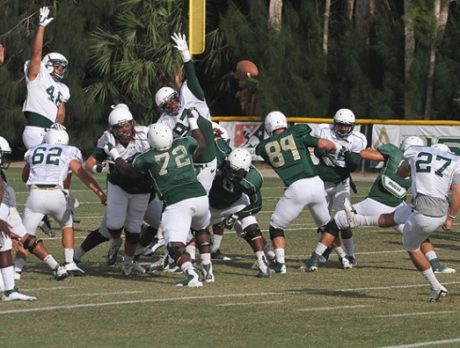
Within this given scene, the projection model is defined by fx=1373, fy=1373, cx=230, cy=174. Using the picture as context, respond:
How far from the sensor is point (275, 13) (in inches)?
1350

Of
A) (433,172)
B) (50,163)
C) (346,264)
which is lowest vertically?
(346,264)

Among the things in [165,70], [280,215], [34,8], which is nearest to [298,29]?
[165,70]

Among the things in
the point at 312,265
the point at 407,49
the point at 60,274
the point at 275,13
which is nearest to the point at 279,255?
the point at 312,265

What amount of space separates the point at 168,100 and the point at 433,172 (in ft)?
11.0

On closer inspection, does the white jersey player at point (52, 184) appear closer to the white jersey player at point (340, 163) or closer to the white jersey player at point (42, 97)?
the white jersey player at point (42, 97)

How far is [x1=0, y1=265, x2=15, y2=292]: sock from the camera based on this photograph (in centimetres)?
1147

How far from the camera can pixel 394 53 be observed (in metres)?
32.8

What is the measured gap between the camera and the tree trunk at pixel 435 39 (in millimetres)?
31239

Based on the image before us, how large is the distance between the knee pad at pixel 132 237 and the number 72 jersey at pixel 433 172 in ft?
10.9

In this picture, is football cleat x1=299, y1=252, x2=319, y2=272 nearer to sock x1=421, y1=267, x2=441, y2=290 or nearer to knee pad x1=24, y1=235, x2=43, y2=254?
sock x1=421, y1=267, x2=441, y2=290

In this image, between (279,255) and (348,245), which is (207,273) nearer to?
(279,255)

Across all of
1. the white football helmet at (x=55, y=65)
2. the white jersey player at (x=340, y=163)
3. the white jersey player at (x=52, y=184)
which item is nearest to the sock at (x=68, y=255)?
the white jersey player at (x=52, y=184)

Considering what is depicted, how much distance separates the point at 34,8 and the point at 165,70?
12.6 ft

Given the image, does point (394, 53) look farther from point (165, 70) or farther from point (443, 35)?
point (165, 70)
